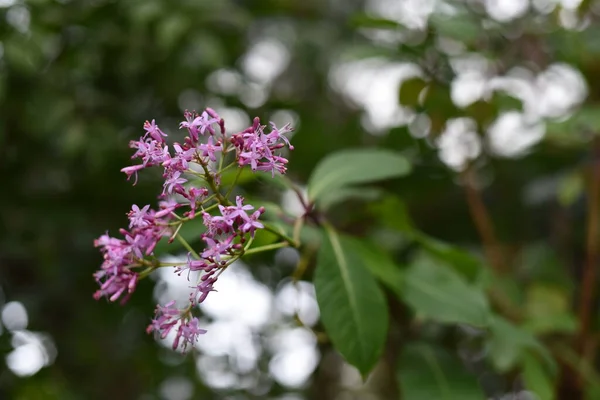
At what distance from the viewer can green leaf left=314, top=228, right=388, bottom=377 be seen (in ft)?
2.68

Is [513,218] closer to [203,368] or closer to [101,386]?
[203,368]

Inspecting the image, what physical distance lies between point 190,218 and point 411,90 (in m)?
0.77

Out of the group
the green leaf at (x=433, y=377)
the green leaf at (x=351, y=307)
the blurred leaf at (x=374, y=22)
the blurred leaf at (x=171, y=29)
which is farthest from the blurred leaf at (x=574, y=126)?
the blurred leaf at (x=171, y=29)

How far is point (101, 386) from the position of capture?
1.84m

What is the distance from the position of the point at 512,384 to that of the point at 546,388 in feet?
1.86

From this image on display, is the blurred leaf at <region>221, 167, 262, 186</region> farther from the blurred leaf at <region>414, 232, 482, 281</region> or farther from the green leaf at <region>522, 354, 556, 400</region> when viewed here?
the green leaf at <region>522, 354, 556, 400</region>

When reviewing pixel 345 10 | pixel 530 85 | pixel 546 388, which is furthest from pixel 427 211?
pixel 345 10

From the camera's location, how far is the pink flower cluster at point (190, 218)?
0.66 metres

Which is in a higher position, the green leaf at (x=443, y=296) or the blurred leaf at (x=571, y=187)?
the green leaf at (x=443, y=296)

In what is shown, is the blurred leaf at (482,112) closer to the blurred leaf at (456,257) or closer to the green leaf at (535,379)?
the blurred leaf at (456,257)

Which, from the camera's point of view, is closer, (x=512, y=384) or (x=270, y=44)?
(x=512, y=384)

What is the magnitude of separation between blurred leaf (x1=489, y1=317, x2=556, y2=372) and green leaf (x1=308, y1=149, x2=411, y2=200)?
0.28 metres

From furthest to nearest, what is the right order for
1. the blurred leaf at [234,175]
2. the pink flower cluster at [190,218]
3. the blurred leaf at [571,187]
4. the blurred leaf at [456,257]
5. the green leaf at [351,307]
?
1. the blurred leaf at [571,187]
2. the blurred leaf at [456,257]
3. the blurred leaf at [234,175]
4. the green leaf at [351,307]
5. the pink flower cluster at [190,218]

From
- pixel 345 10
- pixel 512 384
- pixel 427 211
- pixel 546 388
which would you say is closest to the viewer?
pixel 546 388
